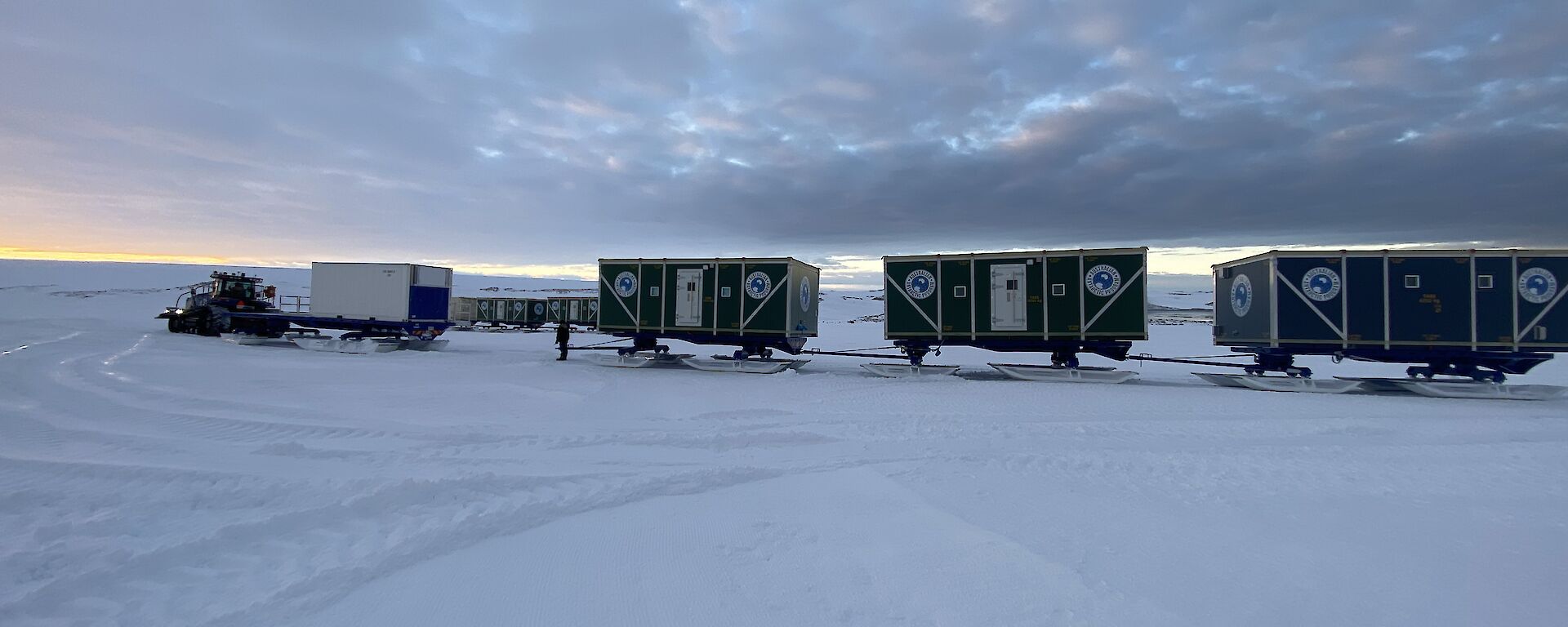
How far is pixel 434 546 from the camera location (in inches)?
179

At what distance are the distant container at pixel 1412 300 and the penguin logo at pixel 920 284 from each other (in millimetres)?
7241

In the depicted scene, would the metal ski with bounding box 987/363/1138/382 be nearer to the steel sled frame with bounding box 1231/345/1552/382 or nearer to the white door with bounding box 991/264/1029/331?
the white door with bounding box 991/264/1029/331

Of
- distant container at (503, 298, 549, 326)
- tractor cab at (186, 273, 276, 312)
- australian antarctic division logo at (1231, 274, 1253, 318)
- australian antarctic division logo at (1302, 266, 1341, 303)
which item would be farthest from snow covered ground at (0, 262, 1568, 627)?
distant container at (503, 298, 549, 326)

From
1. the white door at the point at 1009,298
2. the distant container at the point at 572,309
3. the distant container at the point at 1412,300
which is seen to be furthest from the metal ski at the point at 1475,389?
the distant container at the point at 572,309

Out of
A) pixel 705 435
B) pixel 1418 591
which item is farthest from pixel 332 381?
pixel 1418 591

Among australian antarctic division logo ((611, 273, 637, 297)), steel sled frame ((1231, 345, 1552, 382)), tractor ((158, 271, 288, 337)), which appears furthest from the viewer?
tractor ((158, 271, 288, 337))

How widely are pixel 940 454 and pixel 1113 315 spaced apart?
10.5m

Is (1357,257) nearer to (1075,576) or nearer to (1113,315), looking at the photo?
(1113,315)

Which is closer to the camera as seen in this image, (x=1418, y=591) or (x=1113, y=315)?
(x=1418, y=591)

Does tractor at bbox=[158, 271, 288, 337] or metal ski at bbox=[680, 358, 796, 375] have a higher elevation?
tractor at bbox=[158, 271, 288, 337]

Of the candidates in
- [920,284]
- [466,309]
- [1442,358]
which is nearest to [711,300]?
[920,284]

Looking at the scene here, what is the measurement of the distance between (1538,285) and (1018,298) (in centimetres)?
1000

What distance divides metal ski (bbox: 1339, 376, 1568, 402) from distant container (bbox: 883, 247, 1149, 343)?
489 cm

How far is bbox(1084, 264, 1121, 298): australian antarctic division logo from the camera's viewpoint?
52.2 ft
